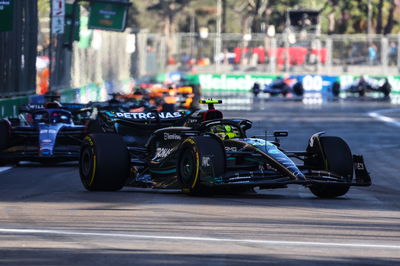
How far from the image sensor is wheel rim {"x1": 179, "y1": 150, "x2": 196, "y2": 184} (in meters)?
13.6

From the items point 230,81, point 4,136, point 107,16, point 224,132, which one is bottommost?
point 230,81

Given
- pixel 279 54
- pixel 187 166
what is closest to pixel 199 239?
pixel 187 166

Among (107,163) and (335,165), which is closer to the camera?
(335,165)

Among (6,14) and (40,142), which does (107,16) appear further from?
(40,142)

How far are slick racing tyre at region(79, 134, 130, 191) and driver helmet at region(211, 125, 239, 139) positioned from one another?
1265 mm

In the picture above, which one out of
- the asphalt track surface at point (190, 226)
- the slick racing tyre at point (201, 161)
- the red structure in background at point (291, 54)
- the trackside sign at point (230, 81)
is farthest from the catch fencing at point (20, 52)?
the red structure in background at point (291, 54)

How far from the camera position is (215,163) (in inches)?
527

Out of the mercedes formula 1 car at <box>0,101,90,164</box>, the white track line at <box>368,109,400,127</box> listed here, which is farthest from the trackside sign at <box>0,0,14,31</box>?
the white track line at <box>368,109,400,127</box>

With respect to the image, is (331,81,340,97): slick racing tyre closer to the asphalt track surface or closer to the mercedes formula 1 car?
the mercedes formula 1 car

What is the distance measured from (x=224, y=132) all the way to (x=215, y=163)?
153 cm

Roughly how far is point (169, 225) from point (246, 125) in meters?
5.10

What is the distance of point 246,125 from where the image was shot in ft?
51.5

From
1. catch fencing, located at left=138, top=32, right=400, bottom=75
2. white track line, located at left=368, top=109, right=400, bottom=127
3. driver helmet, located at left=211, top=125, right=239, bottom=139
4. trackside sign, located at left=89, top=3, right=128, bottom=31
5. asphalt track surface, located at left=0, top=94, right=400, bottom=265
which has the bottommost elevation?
white track line, located at left=368, top=109, right=400, bottom=127

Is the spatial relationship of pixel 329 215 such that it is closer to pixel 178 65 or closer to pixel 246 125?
pixel 246 125
